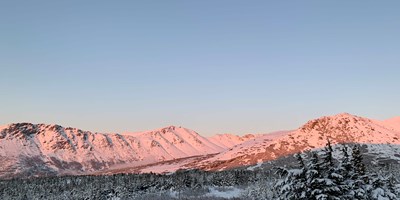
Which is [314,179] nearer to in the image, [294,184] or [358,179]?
[294,184]

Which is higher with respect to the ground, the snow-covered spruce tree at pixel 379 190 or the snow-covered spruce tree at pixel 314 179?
the snow-covered spruce tree at pixel 314 179

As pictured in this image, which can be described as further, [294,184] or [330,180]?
[294,184]

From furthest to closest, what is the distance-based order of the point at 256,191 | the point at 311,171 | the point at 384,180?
the point at 256,191
the point at 384,180
the point at 311,171

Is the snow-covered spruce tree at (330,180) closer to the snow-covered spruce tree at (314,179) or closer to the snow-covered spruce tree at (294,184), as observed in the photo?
the snow-covered spruce tree at (314,179)

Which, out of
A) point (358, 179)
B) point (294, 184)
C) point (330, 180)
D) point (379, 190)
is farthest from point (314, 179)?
point (379, 190)

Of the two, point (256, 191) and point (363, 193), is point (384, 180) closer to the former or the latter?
point (363, 193)

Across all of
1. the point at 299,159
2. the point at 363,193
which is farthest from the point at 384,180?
the point at 299,159

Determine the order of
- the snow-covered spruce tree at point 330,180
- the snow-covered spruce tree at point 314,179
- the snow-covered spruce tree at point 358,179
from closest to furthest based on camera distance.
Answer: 1. the snow-covered spruce tree at point 330,180
2. the snow-covered spruce tree at point 314,179
3. the snow-covered spruce tree at point 358,179

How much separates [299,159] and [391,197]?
25.9ft

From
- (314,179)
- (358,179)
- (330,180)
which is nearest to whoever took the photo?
(330,180)

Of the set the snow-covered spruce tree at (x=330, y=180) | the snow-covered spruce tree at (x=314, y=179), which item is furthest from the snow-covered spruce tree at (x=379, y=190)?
the snow-covered spruce tree at (x=314, y=179)

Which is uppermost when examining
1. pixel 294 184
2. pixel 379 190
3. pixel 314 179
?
pixel 314 179

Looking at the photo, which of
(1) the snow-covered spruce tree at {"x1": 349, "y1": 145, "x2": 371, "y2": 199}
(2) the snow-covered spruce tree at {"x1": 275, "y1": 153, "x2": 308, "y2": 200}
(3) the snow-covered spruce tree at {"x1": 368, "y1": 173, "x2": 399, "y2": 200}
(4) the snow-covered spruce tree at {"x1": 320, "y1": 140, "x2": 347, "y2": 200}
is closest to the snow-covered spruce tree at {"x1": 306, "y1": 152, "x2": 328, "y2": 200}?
(4) the snow-covered spruce tree at {"x1": 320, "y1": 140, "x2": 347, "y2": 200}

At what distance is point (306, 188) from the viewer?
26266mm
